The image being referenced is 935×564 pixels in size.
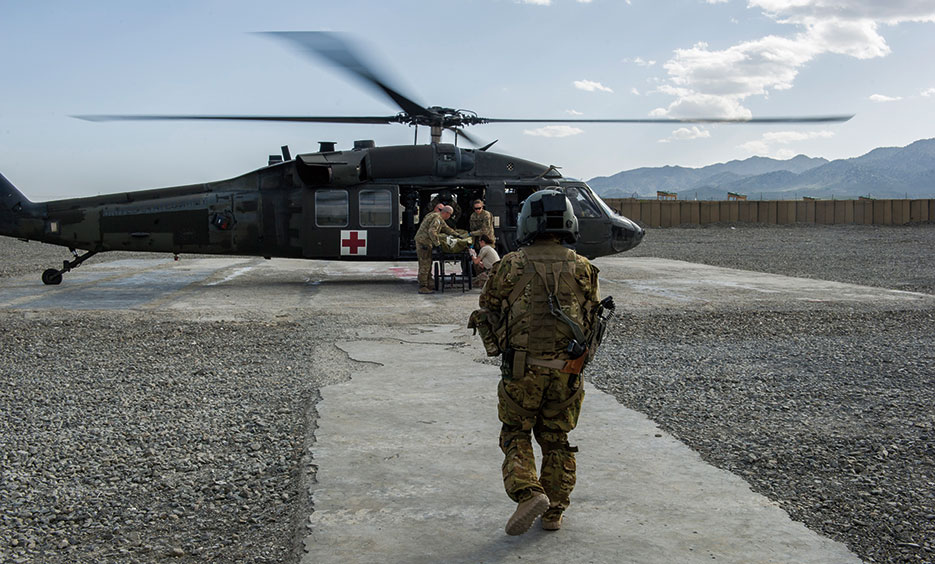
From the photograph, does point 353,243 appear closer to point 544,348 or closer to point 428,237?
point 428,237

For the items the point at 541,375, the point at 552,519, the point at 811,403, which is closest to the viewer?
the point at 552,519

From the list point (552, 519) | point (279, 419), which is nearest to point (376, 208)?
point (279, 419)

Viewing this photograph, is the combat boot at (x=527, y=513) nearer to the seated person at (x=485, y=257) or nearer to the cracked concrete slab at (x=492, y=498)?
the cracked concrete slab at (x=492, y=498)

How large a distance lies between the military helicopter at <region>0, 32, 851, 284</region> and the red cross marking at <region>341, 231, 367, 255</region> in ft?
0.05

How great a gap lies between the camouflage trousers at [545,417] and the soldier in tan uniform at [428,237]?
29.3ft

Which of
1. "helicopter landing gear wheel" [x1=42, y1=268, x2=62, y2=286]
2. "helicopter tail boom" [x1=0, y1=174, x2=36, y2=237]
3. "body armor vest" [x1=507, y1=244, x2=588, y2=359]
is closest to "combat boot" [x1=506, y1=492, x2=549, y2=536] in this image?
"body armor vest" [x1=507, y1=244, x2=588, y2=359]

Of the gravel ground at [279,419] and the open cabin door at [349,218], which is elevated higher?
the open cabin door at [349,218]

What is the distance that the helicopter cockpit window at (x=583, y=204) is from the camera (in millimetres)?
14000

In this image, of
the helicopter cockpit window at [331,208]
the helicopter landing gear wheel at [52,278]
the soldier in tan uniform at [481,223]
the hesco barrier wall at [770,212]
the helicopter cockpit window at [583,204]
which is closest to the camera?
the soldier in tan uniform at [481,223]

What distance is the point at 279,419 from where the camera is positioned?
522 cm

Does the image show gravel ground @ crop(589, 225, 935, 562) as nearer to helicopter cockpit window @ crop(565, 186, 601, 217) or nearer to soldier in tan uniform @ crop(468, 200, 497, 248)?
soldier in tan uniform @ crop(468, 200, 497, 248)

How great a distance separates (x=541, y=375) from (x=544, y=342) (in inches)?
5.7

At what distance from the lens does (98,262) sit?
65.6 ft

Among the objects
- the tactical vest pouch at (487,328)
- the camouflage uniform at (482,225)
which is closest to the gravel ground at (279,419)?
A: the tactical vest pouch at (487,328)
